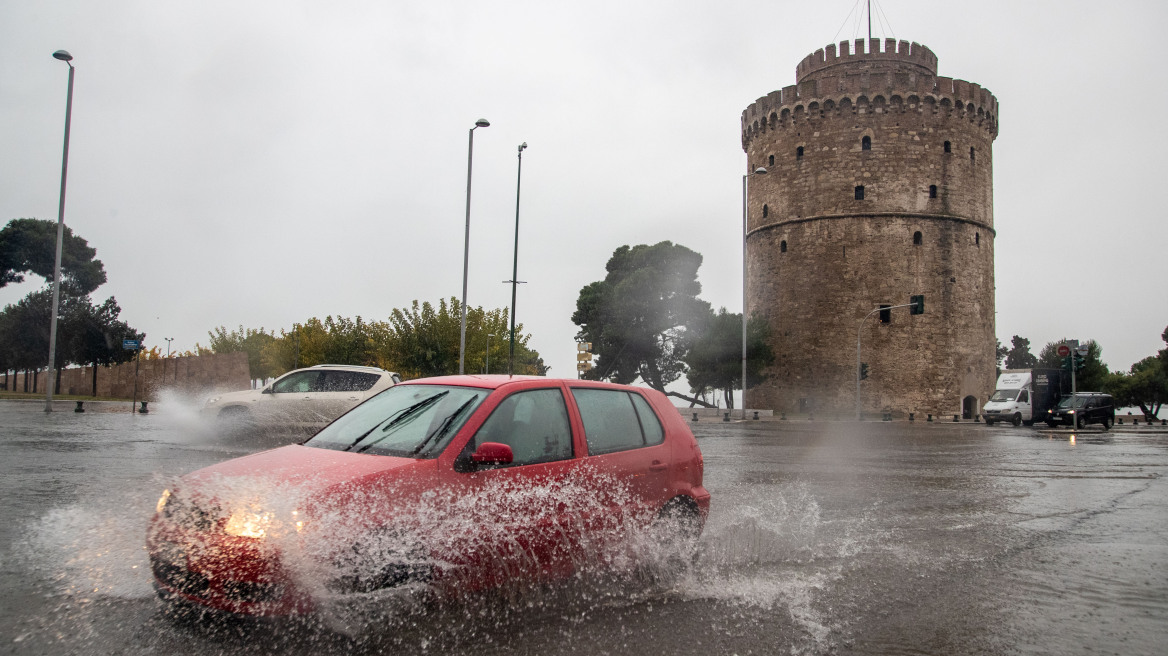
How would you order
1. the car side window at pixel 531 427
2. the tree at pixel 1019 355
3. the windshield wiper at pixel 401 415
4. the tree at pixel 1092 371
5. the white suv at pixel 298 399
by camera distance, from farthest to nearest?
1. the tree at pixel 1019 355
2. the tree at pixel 1092 371
3. the white suv at pixel 298 399
4. the windshield wiper at pixel 401 415
5. the car side window at pixel 531 427

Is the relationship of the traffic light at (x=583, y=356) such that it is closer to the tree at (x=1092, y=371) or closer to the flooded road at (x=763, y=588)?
the flooded road at (x=763, y=588)

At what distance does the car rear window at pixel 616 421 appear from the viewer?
5127mm

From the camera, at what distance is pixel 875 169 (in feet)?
159

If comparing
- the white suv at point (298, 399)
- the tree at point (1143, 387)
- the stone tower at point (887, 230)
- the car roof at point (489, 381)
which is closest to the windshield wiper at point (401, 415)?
the car roof at point (489, 381)

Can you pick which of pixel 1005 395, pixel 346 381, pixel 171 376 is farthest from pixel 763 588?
pixel 171 376

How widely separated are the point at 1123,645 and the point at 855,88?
4861 centimetres

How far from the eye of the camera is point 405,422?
4.70 m

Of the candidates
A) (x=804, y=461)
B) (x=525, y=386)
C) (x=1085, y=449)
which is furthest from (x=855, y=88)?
(x=525, y=386)

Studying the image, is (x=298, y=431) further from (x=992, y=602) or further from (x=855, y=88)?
(x=855, y=88)

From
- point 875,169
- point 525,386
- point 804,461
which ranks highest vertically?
point 875,169

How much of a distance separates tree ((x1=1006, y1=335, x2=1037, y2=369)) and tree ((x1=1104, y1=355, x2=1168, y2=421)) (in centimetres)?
2355

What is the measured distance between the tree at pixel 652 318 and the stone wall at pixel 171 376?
23.9 metres

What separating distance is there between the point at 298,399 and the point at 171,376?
3259 cm

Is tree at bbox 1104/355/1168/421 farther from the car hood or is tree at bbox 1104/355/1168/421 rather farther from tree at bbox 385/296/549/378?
the car hood
